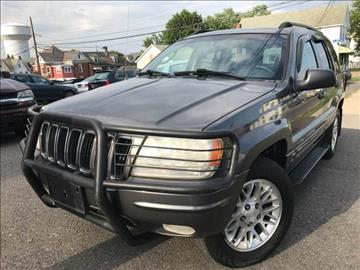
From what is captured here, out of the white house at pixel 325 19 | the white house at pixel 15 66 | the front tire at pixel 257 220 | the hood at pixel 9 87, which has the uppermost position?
the white house at pixel 325 19

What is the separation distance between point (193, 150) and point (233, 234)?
34.0 inches

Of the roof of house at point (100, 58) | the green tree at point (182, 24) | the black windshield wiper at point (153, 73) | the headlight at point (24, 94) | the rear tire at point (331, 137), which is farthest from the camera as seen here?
the roof of house at point (100, 58)

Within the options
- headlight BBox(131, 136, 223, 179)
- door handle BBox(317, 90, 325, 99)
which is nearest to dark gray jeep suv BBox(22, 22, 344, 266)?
headlight BBox(131, 136, 223, 179)

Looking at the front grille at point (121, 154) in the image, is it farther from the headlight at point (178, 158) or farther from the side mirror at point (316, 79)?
the side mirror at point (316, 79)

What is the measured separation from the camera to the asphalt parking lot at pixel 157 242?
9.29 feet

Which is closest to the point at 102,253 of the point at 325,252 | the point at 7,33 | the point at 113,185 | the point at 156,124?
the point at 113,185

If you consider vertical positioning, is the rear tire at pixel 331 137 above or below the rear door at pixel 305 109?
below

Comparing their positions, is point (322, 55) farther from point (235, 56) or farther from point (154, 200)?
point (154, 200)

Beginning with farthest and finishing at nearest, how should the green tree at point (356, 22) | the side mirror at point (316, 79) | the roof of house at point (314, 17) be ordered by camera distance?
the roof of house at point (314, 17) → the green tree at point (356, 22) → the side mirror at point (316, 79)

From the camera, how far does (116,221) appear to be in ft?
7.63

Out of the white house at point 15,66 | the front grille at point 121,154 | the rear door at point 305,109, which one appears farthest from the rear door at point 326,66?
the white house at point 15,66

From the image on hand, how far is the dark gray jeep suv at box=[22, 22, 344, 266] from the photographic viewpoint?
221cm

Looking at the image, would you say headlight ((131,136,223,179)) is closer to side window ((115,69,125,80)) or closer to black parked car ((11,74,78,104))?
side window ((115,69,125,80))

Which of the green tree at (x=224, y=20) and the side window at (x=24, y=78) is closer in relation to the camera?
the side window at (x=24, y=78)
